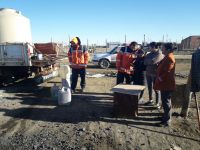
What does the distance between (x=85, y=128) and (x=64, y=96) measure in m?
2.06

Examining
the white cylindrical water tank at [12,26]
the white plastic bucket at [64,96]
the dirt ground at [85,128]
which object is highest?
the white cylindrical water tank at [12,26]

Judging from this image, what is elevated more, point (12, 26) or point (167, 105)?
point (12, 26)

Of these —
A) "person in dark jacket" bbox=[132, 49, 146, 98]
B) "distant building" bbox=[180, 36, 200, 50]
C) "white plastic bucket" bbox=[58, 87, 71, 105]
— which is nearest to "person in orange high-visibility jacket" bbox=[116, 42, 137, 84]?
"person in dark jacket" bbox=[132, 49, 146, 98]

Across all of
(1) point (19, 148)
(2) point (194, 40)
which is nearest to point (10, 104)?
(1) point (19, 148)

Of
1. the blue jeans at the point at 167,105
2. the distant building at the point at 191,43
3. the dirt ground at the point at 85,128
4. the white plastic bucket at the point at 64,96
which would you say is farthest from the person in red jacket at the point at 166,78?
the distant building at the point at 191,43

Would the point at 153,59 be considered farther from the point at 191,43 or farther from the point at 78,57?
the point at 191,43

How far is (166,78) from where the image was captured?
644 cm

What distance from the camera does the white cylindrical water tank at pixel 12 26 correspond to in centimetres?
1208

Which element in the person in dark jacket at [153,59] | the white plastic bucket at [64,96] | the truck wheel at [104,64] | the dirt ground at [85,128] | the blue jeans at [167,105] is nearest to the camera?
the dirt ground at [85,128]

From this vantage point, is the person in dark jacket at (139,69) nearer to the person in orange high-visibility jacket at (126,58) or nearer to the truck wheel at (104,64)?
the person in orange high-visibility jacket at (126,58)

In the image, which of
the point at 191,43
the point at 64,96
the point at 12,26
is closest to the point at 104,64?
the point at 12,26

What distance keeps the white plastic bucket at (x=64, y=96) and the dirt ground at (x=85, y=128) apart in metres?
0.18

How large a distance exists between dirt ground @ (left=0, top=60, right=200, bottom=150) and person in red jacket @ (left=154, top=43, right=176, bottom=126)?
41 cm

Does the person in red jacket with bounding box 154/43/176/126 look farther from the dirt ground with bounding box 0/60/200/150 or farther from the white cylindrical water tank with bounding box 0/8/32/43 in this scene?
the white cylindrical water tank with bounding box 0/8/32/43
